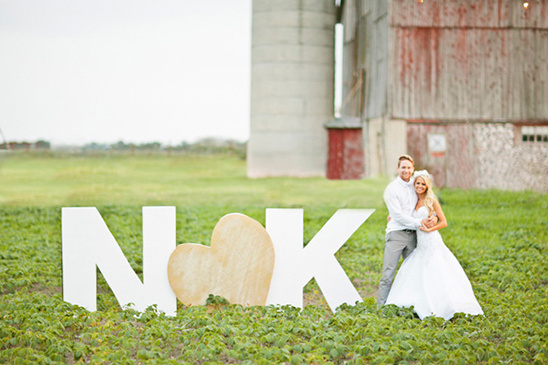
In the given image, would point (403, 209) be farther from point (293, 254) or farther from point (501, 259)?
point (501, 259)

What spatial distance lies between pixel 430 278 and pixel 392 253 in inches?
21.5

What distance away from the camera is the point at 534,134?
23.5m

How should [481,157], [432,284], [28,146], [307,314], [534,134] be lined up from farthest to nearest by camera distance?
[28,146]
[534,134]
[481,157]
[307,314]
[432,284]

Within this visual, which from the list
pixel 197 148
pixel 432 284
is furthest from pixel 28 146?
pixel 432 284

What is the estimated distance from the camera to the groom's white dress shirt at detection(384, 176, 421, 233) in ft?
24.8

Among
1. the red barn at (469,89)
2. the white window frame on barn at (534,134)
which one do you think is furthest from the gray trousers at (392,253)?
the white window frame on barn at (534,134)

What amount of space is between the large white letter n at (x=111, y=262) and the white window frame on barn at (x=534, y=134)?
18758 mm

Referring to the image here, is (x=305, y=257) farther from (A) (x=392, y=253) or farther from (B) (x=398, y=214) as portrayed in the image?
(B) (x=398, y=214)

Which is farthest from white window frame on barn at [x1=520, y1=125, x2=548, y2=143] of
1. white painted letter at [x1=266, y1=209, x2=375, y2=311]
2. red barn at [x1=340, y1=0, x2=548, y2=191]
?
white painted letter at [x1=266, y1=209, x2=375, y2=311]

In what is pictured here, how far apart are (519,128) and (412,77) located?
4.14m

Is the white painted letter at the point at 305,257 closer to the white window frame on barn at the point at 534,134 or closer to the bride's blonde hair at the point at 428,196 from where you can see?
the bride's blonde hair at the point at 428,196

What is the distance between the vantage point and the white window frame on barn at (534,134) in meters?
23.4

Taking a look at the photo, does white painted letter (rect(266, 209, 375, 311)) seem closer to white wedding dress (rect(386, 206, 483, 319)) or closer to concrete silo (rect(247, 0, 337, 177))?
white wedding dress (rect(386, 206, 483, 319))

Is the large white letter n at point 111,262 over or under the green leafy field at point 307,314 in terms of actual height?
over
